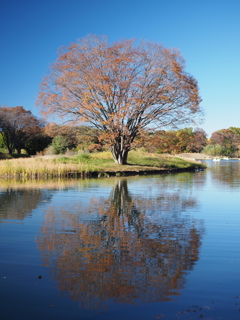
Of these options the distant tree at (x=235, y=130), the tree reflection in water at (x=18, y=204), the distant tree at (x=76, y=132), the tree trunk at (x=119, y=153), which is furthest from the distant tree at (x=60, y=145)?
the distant tree at (x=235, y=130)

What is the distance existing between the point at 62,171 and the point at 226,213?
15970 millimetres

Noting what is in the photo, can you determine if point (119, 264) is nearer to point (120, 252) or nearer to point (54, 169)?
point (120, 252)

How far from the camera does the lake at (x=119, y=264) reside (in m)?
3.76

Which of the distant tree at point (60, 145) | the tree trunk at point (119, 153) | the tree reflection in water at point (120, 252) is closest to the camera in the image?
the tree reflection in water at point (120, 252)

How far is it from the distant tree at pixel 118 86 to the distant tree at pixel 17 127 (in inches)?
1183

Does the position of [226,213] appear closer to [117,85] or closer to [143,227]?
[143,227]

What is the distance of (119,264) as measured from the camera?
5.06m

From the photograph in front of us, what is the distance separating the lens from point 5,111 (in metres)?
58.8

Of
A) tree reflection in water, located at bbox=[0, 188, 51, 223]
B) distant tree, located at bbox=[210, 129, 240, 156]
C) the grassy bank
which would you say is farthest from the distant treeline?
tree reflection in water, located at bbox=[0, 188, 51, 223]

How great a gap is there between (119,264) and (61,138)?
41.2m

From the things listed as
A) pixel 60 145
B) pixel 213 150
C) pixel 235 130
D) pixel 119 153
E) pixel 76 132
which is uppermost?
pixel 235 130

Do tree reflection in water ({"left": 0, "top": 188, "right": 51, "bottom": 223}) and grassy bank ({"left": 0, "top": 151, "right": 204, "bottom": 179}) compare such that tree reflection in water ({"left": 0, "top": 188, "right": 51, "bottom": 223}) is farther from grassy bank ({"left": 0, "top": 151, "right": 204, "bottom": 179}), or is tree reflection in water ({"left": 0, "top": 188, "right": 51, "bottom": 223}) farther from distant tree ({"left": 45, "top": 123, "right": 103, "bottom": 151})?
distant tree ({"left": 45, "top": 123, "right": 103, "bottom": 151})

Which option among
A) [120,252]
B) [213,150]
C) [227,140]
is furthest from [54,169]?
[227,140]

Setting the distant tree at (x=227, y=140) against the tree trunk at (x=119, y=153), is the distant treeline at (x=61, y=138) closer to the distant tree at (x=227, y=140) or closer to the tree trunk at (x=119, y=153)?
the tree trunk at (x=119, y=153)
